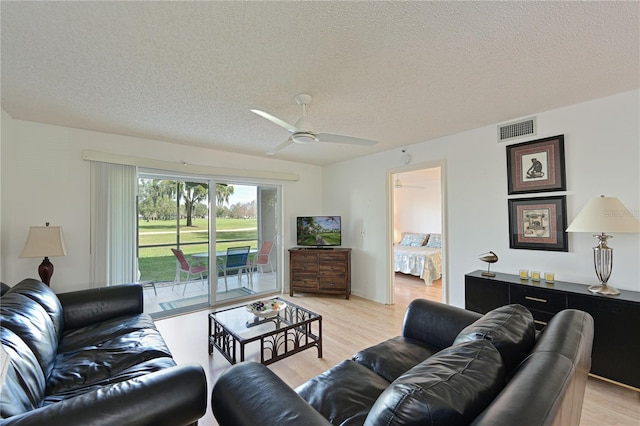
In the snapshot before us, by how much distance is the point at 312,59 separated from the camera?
175cm

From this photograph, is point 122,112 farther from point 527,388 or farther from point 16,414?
point 527,388

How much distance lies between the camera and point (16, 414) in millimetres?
1020

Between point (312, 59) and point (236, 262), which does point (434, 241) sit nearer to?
point (236, 262)

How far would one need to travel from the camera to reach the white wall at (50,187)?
2684mm

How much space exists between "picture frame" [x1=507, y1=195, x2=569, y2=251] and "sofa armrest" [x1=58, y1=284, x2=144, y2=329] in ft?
12.5

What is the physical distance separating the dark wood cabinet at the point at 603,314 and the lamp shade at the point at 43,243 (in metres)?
4.31

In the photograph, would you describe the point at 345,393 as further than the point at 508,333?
Yes

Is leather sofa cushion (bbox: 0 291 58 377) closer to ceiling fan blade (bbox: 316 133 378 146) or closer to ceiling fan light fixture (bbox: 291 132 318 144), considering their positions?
ceiling fan light fixture (bbox: 291 132 318 144)

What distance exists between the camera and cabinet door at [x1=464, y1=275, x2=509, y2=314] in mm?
2584

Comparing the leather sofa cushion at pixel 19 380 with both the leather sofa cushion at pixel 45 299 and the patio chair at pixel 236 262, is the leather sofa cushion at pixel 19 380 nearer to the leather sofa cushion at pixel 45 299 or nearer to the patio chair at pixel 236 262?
the leather sofa cushion at pixel 45 299

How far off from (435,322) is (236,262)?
3395 mm

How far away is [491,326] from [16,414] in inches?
77.7

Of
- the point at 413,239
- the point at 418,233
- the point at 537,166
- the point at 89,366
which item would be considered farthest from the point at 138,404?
the point at 418,233

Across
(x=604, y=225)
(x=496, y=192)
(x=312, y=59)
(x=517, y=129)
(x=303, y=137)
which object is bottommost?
(x=604, y=225)
